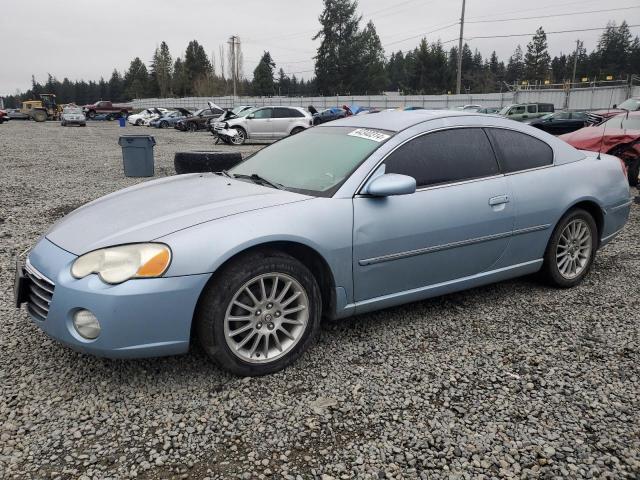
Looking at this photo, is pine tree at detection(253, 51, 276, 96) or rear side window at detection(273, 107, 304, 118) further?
pine tree at detection(253, 51, 276, 96)

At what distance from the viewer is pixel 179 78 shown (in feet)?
302

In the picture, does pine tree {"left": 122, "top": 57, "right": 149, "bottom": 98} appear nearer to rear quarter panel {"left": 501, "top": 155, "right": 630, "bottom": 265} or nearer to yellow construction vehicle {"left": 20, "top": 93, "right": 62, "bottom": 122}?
→ yellow construction vehicle {"left": 20, "top": 93, "right": 62, "bottom": 122}

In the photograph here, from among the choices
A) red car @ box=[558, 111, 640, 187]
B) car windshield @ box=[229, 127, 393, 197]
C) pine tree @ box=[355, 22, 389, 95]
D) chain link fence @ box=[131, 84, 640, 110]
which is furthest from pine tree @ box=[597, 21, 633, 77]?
car windshield @ box=[229, 127, 393, 197]

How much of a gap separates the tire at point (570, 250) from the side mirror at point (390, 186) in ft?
5.31

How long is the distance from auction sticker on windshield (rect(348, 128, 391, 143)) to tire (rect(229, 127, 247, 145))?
17.7 m

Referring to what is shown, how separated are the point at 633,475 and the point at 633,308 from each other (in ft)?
6.82

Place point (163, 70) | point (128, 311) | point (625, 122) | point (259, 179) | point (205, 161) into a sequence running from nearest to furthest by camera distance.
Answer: point (128, 311) → point (259, 179) → point (205, 161) → point (625, 122) → point (163, 70)

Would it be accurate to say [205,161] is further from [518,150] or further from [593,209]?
[593,209]

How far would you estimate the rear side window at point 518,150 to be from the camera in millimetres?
3773

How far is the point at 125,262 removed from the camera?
8.27 feet

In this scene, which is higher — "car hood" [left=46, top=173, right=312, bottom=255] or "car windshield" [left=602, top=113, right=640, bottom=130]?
"car windshield" [left=602, top=113, right=640, bottom=130]

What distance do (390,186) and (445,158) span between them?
2.38 ft

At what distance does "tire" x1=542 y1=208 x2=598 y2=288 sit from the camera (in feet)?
13.2

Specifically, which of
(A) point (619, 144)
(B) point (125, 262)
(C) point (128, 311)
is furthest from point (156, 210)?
(A) point (619, 144)
